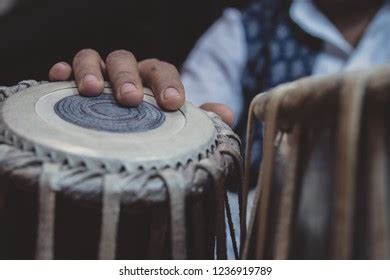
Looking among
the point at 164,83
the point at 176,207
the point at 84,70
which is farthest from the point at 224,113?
the point at 176,207

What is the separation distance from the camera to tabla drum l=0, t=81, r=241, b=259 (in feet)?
1.97

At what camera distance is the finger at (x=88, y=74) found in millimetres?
792

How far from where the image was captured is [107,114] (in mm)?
734

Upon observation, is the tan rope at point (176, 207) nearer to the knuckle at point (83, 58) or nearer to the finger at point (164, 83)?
the finger at point (164, 83)

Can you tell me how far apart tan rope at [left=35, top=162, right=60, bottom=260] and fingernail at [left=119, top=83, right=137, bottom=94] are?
22cm

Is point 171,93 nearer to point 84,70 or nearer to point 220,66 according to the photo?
point 84,70

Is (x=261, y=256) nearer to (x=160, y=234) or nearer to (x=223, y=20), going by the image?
(x=160, y=234)

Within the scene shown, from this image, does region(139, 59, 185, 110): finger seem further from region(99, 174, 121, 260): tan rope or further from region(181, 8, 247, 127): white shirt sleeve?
region(181, 8, 247, 127): white shirt sleeve

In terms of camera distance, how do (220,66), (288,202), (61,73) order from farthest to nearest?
(220,66) < (61,73) < (288,202)

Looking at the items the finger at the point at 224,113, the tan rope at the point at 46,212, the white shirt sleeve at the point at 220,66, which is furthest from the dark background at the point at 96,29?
the tan rope at the point at 46,212

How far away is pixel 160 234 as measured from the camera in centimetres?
67

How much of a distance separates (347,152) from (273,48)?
3.25 ft

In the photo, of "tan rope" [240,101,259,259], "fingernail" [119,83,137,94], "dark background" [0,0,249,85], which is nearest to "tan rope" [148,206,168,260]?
"tan rope" [240,101,259,259]

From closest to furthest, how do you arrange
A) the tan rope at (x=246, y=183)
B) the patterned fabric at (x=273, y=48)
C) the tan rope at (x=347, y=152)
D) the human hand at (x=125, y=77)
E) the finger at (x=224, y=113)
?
the tan rope at (x=347, y=152) → the tan rope at (x=246, y=183) → the human hand at (x=125, y=77) → the finger at (x=224, y=113) → the patterned fabric at (x=273, y=48)
